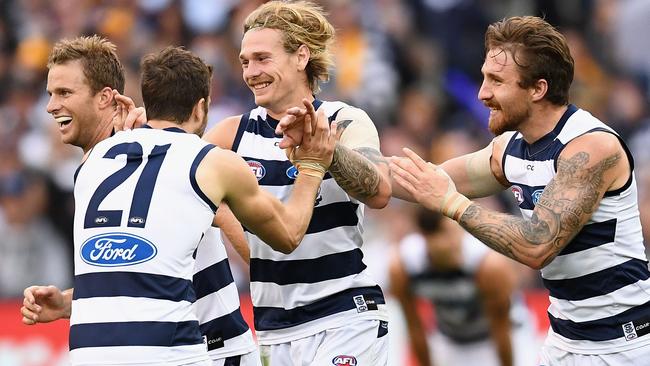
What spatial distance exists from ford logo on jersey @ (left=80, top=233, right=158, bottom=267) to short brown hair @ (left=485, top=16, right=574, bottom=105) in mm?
2195

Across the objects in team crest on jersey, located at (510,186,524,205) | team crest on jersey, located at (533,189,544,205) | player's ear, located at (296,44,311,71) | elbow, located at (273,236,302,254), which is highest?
player's ear, located at (296,44,311,71)

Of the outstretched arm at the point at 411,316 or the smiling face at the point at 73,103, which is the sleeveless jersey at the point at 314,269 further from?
the outstretched arm at the point at 411,316

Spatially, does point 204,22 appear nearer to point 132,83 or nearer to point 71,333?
point 132,83

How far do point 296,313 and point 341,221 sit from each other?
1.83ft

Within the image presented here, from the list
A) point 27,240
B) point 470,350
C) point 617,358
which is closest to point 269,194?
point 617,358

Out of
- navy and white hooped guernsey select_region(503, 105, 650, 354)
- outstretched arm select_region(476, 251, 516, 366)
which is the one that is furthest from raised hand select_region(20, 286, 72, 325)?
outstretched arm select_region(476, 251, 516, 366)

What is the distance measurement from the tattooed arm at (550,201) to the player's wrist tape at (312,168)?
0.40m

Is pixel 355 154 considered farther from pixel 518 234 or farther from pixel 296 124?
pixel 518 234

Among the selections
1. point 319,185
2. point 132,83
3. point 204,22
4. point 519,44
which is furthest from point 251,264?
point 204,22

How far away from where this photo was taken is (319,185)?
19.9 feet

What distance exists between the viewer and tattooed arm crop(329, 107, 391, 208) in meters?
6.15

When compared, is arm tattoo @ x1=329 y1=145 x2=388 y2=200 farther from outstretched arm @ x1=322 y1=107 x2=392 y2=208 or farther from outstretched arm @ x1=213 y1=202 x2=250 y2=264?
outstretched arm @ x1=213 y1=202 x2=250 y2=264

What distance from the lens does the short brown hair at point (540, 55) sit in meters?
6.21

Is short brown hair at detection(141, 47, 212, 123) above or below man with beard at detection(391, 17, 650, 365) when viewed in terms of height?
above
